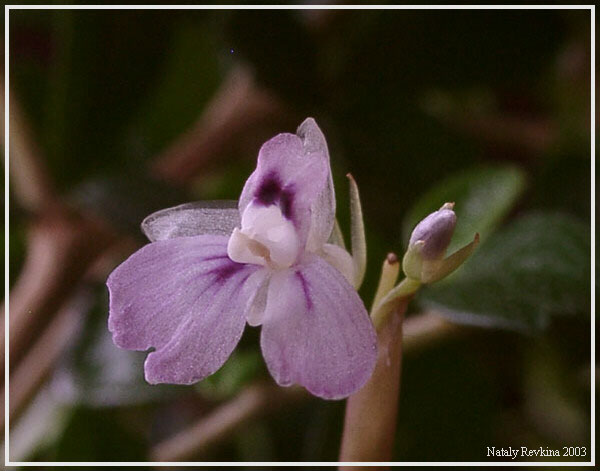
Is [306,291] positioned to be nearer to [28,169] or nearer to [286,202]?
[286,202]

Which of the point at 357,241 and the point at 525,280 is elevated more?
the point at 357,241

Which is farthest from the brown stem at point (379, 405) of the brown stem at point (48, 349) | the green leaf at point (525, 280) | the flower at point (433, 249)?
the brown stem at point (48, 349)

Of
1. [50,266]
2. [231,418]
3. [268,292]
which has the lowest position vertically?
[231,418]

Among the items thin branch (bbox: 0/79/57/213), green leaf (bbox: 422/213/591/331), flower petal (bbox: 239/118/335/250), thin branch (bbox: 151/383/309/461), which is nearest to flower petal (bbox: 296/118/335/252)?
flower petal (bbox: 239/118/335/250)

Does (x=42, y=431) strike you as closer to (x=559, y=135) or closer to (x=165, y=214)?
(x=165, y=214)

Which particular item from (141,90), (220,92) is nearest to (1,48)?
(141,90)

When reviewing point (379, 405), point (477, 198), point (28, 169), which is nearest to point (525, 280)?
point (477, 198)

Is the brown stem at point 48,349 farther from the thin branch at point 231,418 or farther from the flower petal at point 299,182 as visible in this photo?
the flower petal at point 299,182
